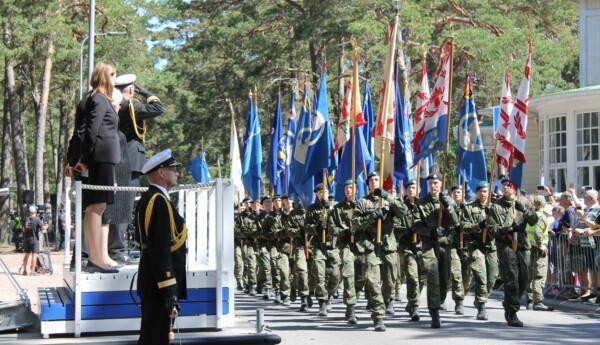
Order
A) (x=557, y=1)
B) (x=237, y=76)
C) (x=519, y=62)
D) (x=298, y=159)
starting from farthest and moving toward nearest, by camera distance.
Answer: (x=237, y=76) < (x=557, y=1) < (x=519, y=62) < (x=298, y=159)

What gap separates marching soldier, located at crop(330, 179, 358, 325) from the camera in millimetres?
15047

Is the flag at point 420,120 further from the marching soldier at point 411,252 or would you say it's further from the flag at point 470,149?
the marching soldier at point 411,252

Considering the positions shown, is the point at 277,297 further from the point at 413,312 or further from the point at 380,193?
the point at 380,193

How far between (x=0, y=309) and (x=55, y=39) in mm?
33951

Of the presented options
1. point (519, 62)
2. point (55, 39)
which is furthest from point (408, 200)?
point (55, 39)

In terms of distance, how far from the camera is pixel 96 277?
24.8 ft

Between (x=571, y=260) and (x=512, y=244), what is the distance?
13.7 ft

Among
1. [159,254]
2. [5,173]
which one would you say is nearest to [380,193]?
[159,254]

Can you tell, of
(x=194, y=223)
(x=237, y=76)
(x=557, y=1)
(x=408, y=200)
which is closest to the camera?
(x=194, y=223)

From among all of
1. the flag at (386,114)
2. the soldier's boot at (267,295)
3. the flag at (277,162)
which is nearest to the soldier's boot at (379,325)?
the flag at (386,114)

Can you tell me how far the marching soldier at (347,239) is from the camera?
15.0 meters

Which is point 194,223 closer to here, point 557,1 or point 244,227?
point 244,227

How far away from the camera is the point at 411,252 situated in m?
15.5

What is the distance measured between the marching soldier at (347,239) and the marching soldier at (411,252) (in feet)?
2.26
